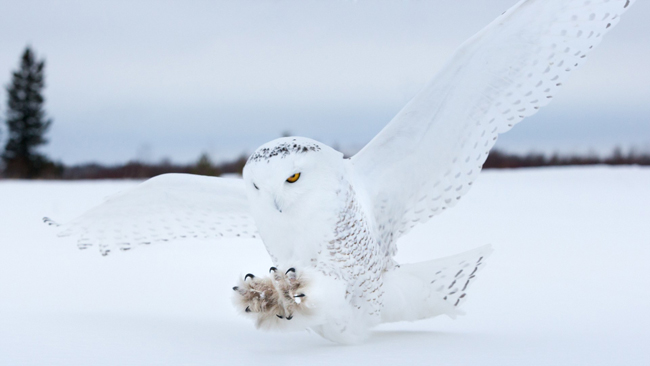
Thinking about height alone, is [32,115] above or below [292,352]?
above

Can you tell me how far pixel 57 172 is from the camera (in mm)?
24891

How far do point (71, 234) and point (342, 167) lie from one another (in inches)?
82.5

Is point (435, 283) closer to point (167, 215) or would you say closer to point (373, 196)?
point (373, 196)

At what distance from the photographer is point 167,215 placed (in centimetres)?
379

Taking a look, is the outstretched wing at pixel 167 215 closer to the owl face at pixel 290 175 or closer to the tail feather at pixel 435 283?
the owl face at pixel 290 175

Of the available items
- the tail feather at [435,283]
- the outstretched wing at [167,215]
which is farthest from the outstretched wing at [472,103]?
the outstretched wing at [167,215]

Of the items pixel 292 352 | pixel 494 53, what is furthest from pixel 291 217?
pixel 494 53

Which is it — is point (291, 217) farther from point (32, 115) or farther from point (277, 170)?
point (32, 115)

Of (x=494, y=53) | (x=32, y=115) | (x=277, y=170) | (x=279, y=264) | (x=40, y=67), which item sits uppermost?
(x=40, y=67)

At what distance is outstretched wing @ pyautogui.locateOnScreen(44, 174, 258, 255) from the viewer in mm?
3576

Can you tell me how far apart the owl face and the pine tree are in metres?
24.4

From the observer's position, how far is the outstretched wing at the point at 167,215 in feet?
11.7

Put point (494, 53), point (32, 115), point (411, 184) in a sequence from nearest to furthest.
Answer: point (494, 53) < point (411, 184) < point (32, 115)

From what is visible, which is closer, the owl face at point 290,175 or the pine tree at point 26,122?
the owl face at point 290,175
